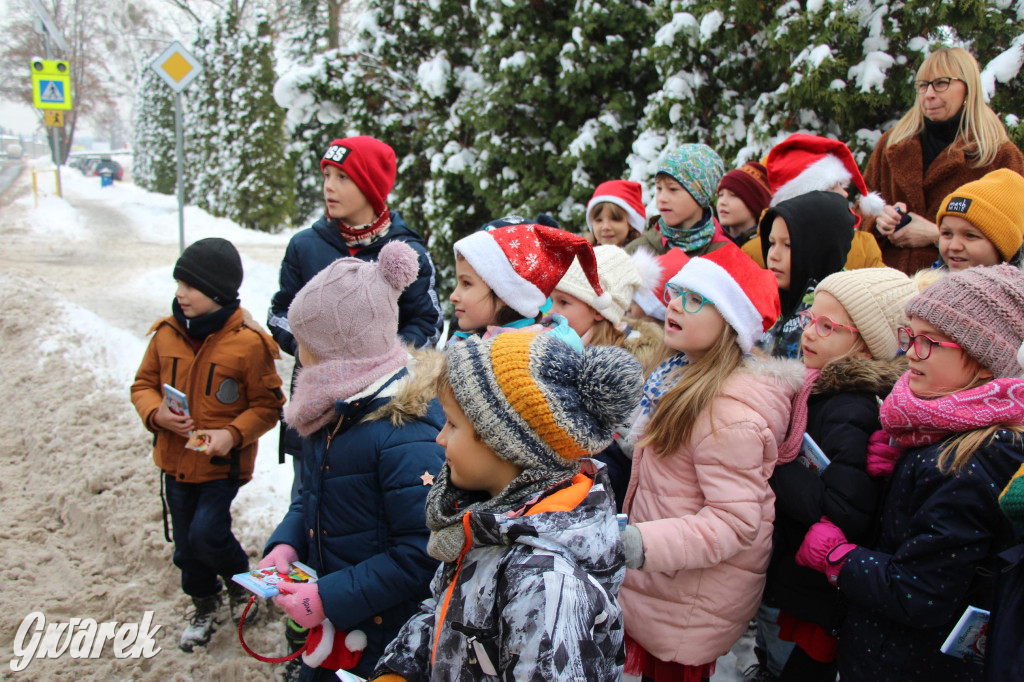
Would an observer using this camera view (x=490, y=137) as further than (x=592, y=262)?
Yes

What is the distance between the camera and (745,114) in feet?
19.3

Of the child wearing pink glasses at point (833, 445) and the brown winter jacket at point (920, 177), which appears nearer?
the child wearing pink glasses at point (833, 445)

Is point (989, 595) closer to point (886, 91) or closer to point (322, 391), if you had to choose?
point (322, 391)

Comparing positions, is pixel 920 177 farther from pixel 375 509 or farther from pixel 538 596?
pixel 538 596

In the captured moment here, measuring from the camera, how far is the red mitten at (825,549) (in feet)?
7.33

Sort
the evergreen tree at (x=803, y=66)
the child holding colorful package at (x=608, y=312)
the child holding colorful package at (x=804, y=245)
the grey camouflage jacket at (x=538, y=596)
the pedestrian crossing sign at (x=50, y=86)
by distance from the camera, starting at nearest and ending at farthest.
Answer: the grey camouflage jacket at (x=538, y=596)
the child holding colorful package at (x=804, y=245)
the child holding colorful package at (x=608, y=312)
the evergreen tree at (x=803, y=66)
the pedestrian crossing sign at (x=50, y=86)

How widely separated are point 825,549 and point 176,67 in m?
9.61

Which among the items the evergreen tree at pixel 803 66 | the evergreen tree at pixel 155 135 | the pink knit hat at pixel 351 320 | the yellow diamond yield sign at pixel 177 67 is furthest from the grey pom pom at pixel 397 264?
the evergreen tree at pixel 155 135

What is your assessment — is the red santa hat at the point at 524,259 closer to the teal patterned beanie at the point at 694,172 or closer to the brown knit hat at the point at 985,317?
the teal patterned beanie at the point at 694,172

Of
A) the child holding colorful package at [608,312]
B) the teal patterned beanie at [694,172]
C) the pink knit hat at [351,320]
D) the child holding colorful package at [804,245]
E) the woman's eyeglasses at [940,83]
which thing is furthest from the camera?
the teal patterned beanie at [694,172]

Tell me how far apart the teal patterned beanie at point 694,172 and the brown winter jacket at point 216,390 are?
2420 mm

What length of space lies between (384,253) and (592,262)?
35.7 inches

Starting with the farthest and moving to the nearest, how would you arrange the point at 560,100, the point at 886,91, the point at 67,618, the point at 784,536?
the point at 560,100 < the point at 886,91 < the point at 67,618 < the point at 784,536

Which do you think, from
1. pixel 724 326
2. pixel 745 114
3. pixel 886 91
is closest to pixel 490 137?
pixel 745 114
